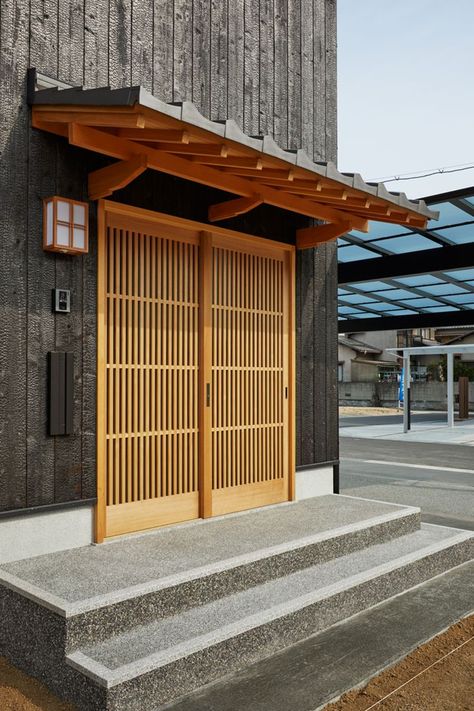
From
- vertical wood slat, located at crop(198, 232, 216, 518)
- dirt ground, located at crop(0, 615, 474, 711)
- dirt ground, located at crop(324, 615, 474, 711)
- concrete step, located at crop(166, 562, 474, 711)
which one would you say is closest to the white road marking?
concrete step, located at crop(166, 562, 474, 711)

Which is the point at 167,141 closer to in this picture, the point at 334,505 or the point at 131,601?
the point at 131,601

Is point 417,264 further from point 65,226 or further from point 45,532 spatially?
point 45,532

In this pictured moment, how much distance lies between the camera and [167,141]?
3.40 meters

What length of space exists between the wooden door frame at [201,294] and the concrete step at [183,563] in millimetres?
371

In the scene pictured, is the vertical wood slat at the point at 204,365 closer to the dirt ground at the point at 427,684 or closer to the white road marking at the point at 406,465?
the dirt ground at the point at 427,684

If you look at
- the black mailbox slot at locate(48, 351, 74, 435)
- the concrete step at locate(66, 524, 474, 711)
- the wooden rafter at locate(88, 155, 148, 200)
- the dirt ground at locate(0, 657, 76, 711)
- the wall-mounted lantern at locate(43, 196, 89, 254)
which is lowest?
the dirt ground at locate(0, 657, 76, 711)

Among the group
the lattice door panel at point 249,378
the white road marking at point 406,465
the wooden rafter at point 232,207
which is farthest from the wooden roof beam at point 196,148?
the white road marking at point 406,465

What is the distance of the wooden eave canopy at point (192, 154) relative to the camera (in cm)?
314

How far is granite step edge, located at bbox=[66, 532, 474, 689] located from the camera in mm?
2510

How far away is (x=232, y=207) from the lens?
4.55 m

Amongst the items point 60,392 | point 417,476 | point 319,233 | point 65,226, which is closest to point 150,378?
point 60,392

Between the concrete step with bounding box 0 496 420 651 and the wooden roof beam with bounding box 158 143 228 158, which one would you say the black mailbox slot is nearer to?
the concrete step with bounding box 0 496 420 651

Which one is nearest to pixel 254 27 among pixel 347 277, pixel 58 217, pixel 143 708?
pixel 58 217

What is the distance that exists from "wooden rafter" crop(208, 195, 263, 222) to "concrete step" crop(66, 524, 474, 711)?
8.13 ft
